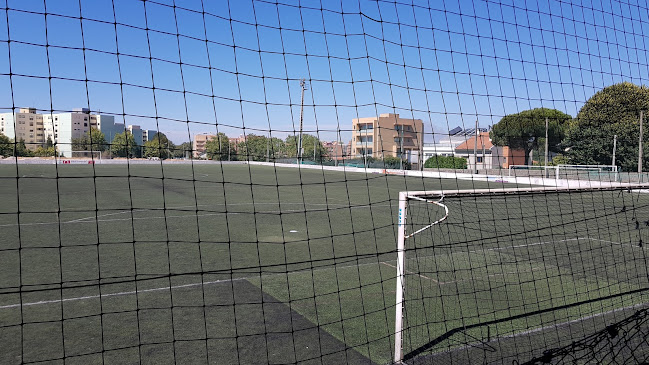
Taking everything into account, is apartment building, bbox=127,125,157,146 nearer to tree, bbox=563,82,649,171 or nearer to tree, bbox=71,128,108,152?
tree, bbox=71,128,108,152

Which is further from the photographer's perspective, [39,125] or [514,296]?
[514,296]

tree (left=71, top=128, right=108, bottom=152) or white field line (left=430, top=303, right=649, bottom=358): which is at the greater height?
tree (left=71, top=128, right=108, bottom=152)

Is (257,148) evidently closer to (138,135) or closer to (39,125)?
(138,135)

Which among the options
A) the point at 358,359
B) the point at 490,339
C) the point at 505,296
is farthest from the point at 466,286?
the point at 358,359

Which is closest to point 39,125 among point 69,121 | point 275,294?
point 275,294

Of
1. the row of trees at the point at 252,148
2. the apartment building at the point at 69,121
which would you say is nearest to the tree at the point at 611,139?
the row of trees at the point at 252,148

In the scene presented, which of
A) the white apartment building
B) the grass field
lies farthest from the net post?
the white apartment building

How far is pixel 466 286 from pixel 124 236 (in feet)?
24.5

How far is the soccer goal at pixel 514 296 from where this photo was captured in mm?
4836

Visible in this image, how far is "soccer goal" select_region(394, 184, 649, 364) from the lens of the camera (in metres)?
4.84

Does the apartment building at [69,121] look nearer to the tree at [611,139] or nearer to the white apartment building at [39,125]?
the white apartment building at [39,125]

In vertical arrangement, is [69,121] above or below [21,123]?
above

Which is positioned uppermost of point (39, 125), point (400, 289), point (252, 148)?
point (252, 148)

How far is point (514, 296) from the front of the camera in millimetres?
6781
